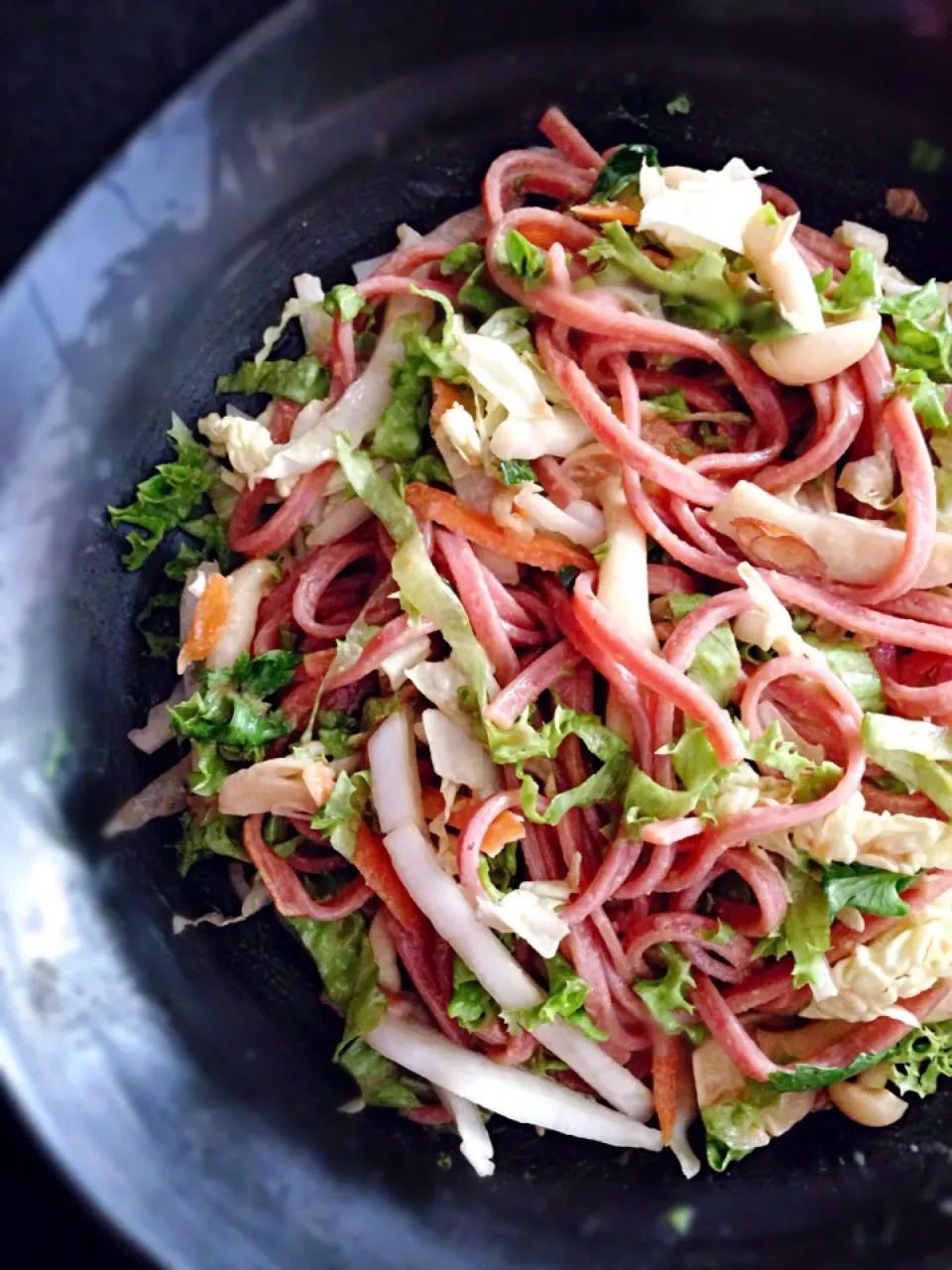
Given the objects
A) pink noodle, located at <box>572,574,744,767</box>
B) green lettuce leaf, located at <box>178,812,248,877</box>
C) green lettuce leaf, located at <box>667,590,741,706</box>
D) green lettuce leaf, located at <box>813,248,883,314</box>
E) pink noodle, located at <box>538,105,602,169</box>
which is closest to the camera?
pink noodle, located at <box>572,574,744,767</box>

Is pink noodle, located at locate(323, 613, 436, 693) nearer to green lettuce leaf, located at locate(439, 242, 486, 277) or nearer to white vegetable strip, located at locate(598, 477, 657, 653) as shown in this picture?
white vegetable strip, located at locate(598, 477, 657, 653)

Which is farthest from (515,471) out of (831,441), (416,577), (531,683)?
(831,441)

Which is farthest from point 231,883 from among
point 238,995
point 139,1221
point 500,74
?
point 500,74

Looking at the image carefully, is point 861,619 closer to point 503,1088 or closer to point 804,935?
point 804,935

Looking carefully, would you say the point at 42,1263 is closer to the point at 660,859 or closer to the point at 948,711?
the point at 660,859

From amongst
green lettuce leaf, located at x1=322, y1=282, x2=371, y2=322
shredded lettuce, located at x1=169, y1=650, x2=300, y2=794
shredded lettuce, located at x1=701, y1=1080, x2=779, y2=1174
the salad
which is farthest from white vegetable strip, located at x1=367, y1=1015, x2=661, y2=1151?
green lettuce leaf, located at x1=322, y1=282, x2=371, y2=322
